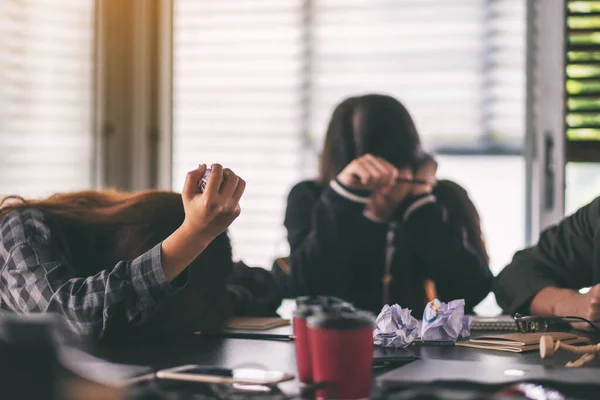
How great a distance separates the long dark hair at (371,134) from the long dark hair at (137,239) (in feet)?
2.92

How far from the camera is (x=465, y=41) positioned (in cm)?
313

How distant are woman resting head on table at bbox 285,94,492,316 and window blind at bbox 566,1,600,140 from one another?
1.90 ft

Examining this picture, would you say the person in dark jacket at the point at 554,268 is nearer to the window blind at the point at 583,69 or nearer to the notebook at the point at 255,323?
the notebook at the point at 255,323

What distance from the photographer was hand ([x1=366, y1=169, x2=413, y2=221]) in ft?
7.83

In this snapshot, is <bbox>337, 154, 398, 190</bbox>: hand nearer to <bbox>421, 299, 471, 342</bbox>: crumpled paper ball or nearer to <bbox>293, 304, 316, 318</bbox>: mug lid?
<bbox>421, 299, 471, 342</bbox>: crumpled paper ball

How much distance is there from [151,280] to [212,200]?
0.68ft

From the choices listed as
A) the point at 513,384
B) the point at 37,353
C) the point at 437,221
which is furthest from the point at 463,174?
the point at 37,353

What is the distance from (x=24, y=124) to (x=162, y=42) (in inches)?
30.3

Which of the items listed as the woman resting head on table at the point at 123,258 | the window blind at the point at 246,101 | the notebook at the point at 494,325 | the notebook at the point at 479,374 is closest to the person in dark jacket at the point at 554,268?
the notebook at the point at 494,325

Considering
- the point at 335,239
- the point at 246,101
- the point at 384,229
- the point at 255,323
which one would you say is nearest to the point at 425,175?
the point at 384,229

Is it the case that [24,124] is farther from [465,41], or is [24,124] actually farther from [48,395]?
[48,395]

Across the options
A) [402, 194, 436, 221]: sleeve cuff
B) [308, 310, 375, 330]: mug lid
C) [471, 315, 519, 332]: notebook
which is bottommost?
[471, 315, 519, 332]: notebook

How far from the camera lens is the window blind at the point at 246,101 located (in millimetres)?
3320

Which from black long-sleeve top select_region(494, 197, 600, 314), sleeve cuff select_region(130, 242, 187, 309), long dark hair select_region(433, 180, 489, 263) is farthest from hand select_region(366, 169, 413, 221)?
sleeve cuff select_region(130, 242, 187, 309)
